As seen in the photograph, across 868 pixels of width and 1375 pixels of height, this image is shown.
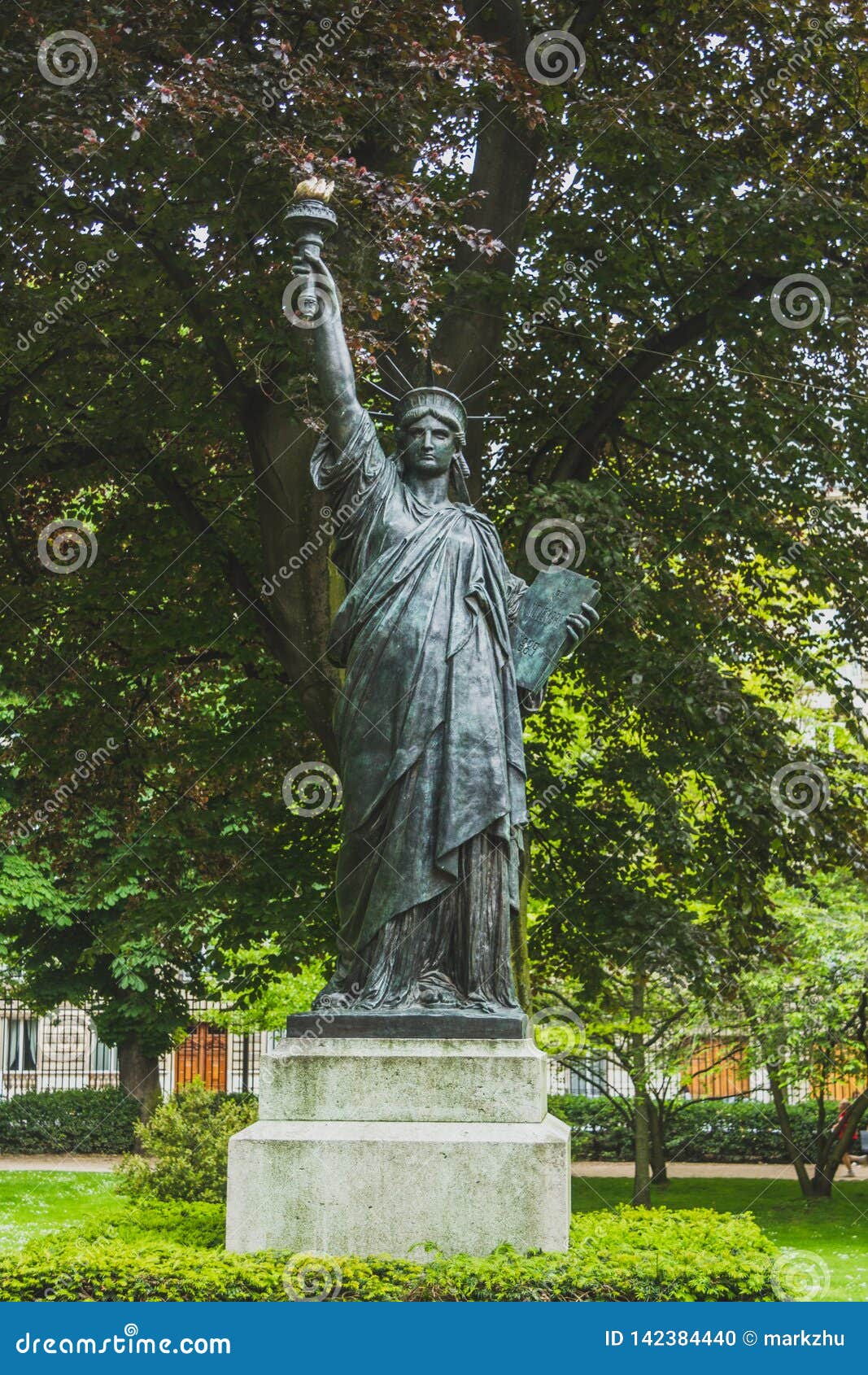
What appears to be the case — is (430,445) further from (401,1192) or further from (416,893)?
(401,1192)

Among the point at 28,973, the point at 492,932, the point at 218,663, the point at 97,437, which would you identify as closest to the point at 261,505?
the point at 97,437

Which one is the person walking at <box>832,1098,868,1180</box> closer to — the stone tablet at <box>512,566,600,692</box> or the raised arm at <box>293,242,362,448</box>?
the stone tablet at <box>512,566,600,692</box>

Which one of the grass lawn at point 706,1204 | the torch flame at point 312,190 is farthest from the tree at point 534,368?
the grass lawn at point 706,1204

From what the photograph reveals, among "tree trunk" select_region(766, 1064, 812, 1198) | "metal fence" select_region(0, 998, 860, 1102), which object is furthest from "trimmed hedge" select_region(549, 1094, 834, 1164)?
"tree trunk" select_region(766, 1064, 812, 1198)

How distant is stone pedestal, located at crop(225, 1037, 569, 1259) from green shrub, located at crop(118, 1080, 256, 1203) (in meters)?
6.76

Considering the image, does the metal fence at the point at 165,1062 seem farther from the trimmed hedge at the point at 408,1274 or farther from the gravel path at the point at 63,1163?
the trimmed hedge at the point at 408,1274

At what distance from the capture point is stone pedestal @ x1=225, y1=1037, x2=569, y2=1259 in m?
5.84

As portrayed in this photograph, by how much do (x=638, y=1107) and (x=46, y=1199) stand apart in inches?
328

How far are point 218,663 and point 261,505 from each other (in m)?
3.55

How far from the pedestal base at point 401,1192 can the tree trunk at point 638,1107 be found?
13.8 metres

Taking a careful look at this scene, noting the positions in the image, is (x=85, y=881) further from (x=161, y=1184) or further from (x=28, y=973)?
(x=28, y=973)

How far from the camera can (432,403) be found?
6.95 metres

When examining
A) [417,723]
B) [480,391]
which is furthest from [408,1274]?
[480,391]

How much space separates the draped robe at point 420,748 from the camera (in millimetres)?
6387
